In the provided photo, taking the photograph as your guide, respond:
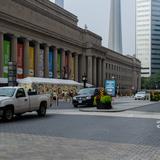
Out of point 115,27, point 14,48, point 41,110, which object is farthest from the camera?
point 115,27

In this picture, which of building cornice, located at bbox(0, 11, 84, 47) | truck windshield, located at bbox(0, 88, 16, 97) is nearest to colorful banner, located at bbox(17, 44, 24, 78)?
building cornice, located at bbox(0, 11, 84, 47)

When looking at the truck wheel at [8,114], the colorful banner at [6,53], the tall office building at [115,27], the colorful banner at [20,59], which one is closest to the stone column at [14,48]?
the colorful banner at [6,53]

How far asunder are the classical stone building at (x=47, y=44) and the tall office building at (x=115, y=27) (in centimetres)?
5436

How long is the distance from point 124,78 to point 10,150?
489 ft

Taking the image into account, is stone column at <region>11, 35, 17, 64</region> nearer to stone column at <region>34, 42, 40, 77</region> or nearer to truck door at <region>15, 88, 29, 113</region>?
stone column at <region>34, 42, 40, 77</region>

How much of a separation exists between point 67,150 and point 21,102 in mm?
12229

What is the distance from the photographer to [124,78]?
160 metres

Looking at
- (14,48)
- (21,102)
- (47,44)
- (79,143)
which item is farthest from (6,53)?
(79,143)

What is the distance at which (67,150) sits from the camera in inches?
477

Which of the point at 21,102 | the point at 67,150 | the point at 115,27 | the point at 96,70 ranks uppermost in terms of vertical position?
the point at 115,27

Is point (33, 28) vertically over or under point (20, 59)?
over

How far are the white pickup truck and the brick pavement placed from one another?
25.1 feet

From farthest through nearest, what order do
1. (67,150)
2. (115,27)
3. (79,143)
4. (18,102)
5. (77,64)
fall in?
1. (115,27)
2. (77,64)
3. (18,102)
4. (79,143)
5. (67,150)

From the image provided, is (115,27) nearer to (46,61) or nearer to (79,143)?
(46,61)
